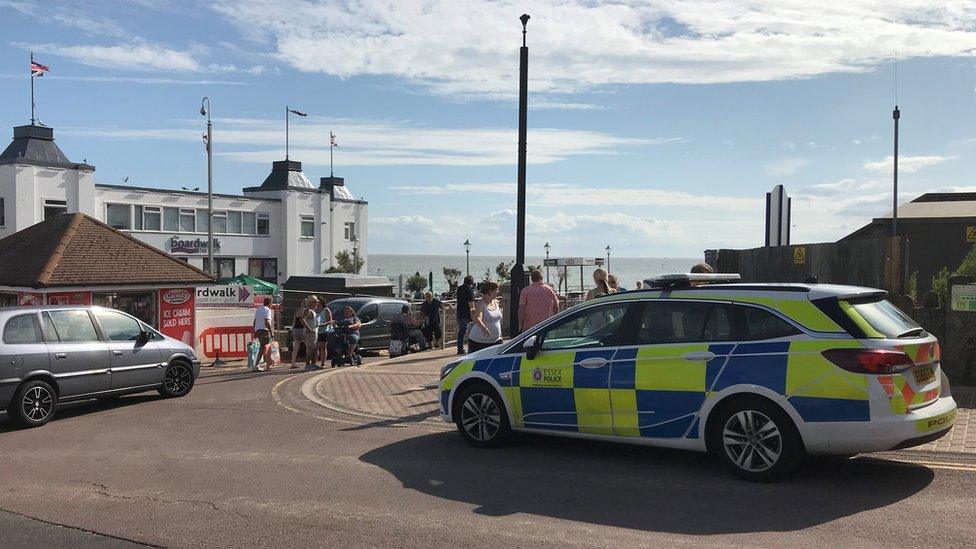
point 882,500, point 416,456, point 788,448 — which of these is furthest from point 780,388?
point 416,456

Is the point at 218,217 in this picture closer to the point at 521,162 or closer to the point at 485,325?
the point at 521,162

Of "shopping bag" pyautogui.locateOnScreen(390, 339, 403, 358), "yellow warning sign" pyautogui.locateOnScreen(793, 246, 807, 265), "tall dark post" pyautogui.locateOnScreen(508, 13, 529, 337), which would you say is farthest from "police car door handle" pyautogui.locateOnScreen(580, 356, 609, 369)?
"shopping bag" pyautogui.locateOnScreen(390, 339, 403, 358)

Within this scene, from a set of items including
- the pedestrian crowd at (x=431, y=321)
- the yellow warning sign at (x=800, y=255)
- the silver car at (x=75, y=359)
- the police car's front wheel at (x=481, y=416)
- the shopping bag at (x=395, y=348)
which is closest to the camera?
the police car's front wheel at (x=481, y=416)

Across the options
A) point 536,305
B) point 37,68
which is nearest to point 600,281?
point 536,305

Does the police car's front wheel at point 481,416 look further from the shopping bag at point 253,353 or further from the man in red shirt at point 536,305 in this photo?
the shopping bag at point 253,353

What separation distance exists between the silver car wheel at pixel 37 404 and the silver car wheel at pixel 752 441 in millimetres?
8723

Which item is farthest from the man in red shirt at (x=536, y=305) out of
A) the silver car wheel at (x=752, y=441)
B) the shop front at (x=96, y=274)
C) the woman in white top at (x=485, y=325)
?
the shop front at (x=96, y=274)

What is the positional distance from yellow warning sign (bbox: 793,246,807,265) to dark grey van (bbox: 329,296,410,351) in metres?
9.93

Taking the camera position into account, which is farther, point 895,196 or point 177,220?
point 177,220

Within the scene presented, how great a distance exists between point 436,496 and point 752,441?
259 cm

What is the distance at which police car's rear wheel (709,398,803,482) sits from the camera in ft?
22.6

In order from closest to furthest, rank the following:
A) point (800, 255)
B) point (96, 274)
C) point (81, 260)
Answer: point (800, 255), point (96, 274), point (81, 260)

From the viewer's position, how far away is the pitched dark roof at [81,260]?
53.2 feet

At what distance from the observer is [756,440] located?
704 cm
